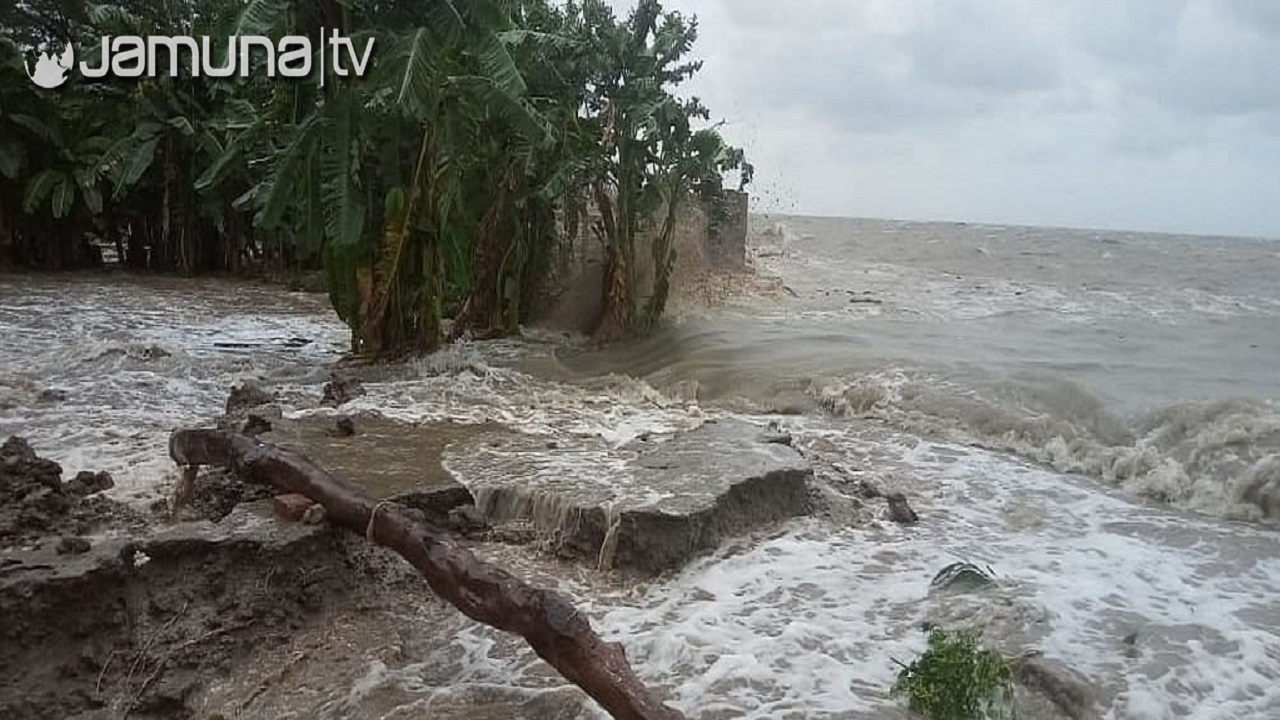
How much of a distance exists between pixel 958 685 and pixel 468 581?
5.28 feet

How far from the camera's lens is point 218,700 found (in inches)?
126

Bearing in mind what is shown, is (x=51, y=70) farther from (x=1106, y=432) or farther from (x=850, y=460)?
(x=1106, y=432)

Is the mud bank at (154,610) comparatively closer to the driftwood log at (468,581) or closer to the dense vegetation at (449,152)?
the driftwood log at (468,581)

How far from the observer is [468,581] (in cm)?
331

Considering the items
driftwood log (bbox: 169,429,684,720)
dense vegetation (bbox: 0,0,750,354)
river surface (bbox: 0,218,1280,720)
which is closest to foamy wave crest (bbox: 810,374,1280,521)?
river surface (bbox: 0,218,1280,720)

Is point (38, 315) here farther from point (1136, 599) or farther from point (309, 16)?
point (1136, 599)

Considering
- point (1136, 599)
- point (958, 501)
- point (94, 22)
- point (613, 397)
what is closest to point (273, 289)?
point (94, 22)

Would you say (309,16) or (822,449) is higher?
(309,16)

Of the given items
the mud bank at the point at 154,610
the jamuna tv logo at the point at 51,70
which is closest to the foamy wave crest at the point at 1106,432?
the mud bank at the point at 154,610

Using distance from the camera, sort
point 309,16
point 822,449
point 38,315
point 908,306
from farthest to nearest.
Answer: point 908,306
point 38,315
point 309,16
point 822,449

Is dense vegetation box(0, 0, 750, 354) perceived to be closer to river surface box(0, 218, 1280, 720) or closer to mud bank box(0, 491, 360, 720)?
river surface box(0, 218, 1280, 720)

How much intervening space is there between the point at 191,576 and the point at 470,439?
2.77 metres

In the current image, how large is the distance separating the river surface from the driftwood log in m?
0.29

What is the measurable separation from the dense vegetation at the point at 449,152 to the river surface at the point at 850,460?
893mm
